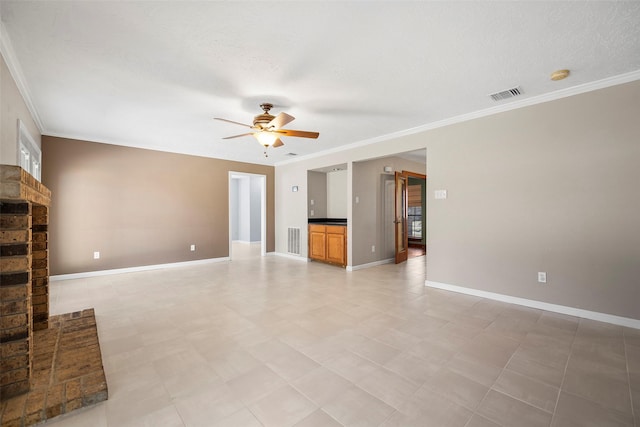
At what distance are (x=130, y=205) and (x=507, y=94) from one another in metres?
6.50

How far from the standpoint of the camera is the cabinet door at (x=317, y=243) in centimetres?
633

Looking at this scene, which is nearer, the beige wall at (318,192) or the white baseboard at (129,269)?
the white baseboard at (129,269)

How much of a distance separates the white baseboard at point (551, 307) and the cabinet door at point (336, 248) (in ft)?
6.78

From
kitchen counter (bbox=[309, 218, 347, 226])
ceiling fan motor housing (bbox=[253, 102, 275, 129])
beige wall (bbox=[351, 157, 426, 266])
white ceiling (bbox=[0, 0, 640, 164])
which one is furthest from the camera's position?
kitchen counter (bbox=[309, 218, 347, 226])

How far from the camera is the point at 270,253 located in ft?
25.2

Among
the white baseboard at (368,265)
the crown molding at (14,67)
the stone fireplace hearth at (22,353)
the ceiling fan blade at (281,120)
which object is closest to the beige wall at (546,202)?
the white baseboard at (368,265)

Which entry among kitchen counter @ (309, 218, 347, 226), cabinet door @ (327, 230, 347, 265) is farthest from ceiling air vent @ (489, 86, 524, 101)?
kitchen counter @ (309, 218, 347, 226)

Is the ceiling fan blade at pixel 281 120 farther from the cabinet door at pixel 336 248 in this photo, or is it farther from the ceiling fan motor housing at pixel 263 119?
the cabinet door at pixel 336 248

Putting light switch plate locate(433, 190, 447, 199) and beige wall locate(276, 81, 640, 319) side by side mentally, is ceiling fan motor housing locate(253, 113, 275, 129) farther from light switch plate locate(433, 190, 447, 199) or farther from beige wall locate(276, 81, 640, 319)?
light switch plate locate(433, 190, 447, 199)

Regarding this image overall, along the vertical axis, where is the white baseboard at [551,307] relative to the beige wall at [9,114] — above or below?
below

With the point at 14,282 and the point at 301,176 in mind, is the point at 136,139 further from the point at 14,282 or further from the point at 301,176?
the point at 14,282

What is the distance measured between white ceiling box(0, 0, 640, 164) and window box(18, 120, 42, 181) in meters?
0.43

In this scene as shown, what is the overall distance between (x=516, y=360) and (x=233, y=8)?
133 inches

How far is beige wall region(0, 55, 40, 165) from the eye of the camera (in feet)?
8.01
